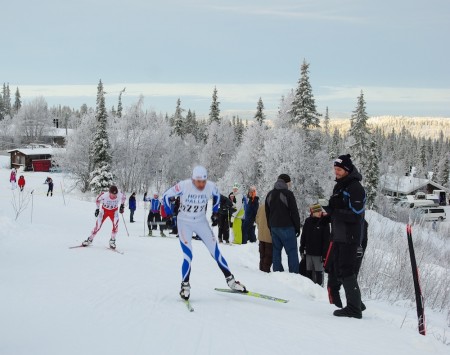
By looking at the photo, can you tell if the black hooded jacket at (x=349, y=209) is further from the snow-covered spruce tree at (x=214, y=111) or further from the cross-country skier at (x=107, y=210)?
the snow-covered spruce tree at (x=214, y=111)

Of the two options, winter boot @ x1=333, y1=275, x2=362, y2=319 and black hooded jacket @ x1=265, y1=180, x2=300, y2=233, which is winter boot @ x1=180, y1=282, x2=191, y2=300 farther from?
black hooded jacket @ x1=265, y1=180, x2=300, y2=233

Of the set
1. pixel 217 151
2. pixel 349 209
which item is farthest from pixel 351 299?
pixel 217 151

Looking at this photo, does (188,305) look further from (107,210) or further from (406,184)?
(406,184)

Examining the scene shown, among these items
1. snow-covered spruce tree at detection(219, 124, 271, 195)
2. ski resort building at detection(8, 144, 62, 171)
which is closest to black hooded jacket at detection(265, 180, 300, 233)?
snow-covered spruce tree at detection(219, 124, 271, 195)

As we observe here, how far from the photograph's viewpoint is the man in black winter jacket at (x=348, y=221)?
18.7 ft

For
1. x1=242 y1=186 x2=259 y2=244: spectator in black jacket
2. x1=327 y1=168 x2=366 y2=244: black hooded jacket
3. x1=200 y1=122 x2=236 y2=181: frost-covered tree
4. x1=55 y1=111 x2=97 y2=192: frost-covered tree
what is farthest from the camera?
x1=200 y1=122 x2=236 y2=181: frost-covered tree

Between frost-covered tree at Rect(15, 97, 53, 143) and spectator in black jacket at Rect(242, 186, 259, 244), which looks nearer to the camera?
spectator in black jacket at Rect(242, 186, 259, 244)

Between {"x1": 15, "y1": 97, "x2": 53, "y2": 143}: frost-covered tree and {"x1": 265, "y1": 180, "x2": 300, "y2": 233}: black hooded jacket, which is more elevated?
{"x1": 15, "y1": 97, "x2": 53, "y2": 143}: frost-covered tree

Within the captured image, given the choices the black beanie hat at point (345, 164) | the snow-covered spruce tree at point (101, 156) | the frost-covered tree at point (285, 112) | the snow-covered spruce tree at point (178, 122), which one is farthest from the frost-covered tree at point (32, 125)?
the black beanie hat at point (345, 164)

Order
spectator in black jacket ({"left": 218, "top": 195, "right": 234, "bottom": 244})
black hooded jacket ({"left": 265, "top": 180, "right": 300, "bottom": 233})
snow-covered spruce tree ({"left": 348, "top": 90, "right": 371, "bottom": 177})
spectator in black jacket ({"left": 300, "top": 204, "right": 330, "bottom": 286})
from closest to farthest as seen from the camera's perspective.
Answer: spectator in black jacket ({"left": 300, "top": 204, "right": 330, "bottom": 286}), black hooded jacket ({"left": 265, "top": 180, "right": 300, "bottom": 233}), spectator in black jacket ({"left": 218, "top": 195, "right": 234, "bottom": 244}), snow-covered spruce tree ({"left": 348, "top": 90, "right": 371, "bottom": 177})

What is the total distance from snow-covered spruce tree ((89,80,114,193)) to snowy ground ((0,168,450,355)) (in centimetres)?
4117

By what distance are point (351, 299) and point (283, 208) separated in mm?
2700

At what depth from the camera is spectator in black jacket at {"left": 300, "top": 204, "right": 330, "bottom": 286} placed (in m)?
8.04

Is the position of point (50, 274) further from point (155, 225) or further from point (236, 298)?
point (155, 225)
